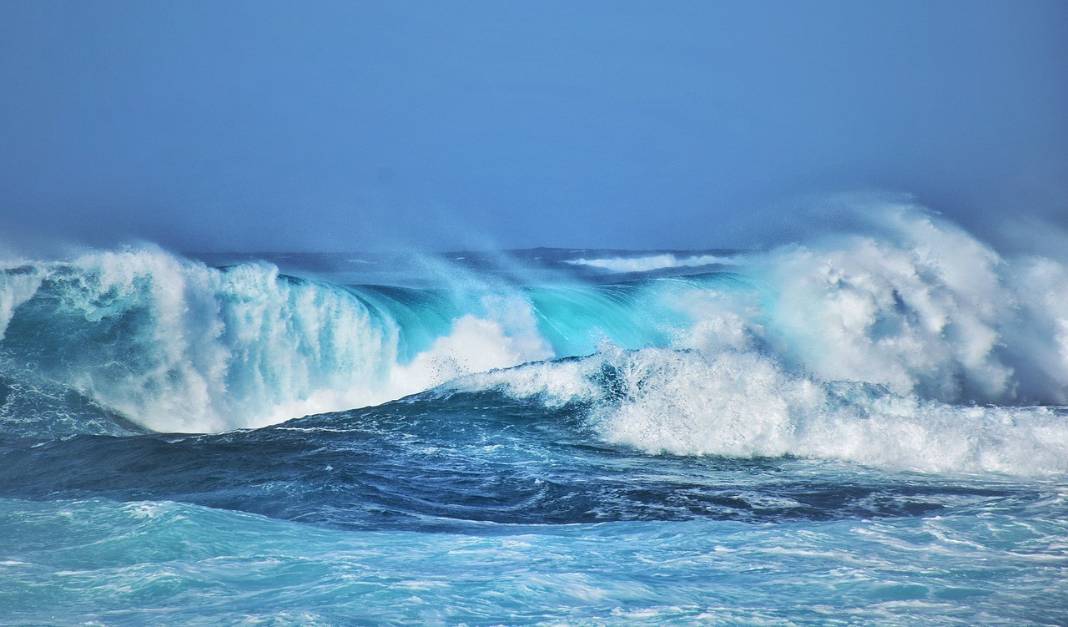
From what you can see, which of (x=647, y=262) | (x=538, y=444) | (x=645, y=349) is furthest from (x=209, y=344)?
(x=647, y=262)

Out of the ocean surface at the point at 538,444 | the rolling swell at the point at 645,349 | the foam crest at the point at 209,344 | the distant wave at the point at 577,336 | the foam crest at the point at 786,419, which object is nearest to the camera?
the ocean surface at the point at 538,444

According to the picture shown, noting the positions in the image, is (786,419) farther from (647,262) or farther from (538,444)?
(647,262)

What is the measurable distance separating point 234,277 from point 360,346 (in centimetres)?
237

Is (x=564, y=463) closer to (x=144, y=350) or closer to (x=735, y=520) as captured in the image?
(x=735, y=520)

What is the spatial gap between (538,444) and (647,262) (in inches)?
839

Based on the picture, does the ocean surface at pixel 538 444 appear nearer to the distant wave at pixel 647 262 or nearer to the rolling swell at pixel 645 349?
the rolling swell at pixel 645 349

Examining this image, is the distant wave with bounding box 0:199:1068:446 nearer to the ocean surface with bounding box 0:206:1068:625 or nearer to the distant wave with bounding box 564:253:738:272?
the ocean surface with bounding box 0:206:1068:625

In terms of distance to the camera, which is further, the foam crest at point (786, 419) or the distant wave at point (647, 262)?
the distant wave at point (647, 262)

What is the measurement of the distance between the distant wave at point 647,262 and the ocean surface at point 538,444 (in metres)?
8.62

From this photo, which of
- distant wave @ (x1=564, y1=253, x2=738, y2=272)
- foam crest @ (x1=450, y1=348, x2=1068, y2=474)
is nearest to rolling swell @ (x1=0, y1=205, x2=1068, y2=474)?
foam crest @ (x1=450, y1=348, x2=1068, y2=474)

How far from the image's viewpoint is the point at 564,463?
922cm

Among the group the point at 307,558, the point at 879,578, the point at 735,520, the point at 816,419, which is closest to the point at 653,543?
the point at 735,520

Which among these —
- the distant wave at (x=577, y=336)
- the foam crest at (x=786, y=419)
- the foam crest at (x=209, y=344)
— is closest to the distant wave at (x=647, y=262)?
the distant wave at (x=577, y=336)

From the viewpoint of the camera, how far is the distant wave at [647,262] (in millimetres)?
29028
